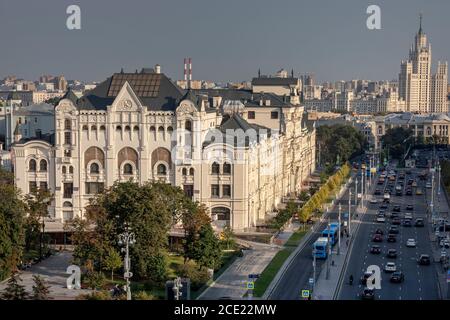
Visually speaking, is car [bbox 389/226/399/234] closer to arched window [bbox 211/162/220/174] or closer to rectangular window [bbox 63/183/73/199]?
arched window [bbox 211/162/220/174]

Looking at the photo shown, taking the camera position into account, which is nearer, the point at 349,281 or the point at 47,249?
the point at 349,281

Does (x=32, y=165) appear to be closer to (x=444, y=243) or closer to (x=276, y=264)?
(x=276, y=264)

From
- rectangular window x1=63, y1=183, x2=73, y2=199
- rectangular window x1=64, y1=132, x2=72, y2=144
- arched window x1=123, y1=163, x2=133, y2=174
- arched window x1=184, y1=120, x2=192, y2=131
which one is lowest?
rectangular window x1=63, y1=183, x2=73, y2=199

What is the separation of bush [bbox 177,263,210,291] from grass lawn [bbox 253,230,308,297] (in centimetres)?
233

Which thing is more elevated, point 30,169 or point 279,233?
point 30,169

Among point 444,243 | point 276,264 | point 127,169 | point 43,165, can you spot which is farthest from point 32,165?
point 444,243

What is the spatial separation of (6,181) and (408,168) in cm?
5804

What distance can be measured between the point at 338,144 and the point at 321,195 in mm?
36282

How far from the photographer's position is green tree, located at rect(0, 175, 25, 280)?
34.8 m

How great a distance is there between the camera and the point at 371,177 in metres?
83.4

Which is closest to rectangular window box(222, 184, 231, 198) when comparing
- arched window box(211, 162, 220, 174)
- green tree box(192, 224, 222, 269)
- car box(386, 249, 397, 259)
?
arched window box(211, 162, 220, 174)

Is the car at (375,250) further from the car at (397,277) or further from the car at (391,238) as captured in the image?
the car at (397,277)
